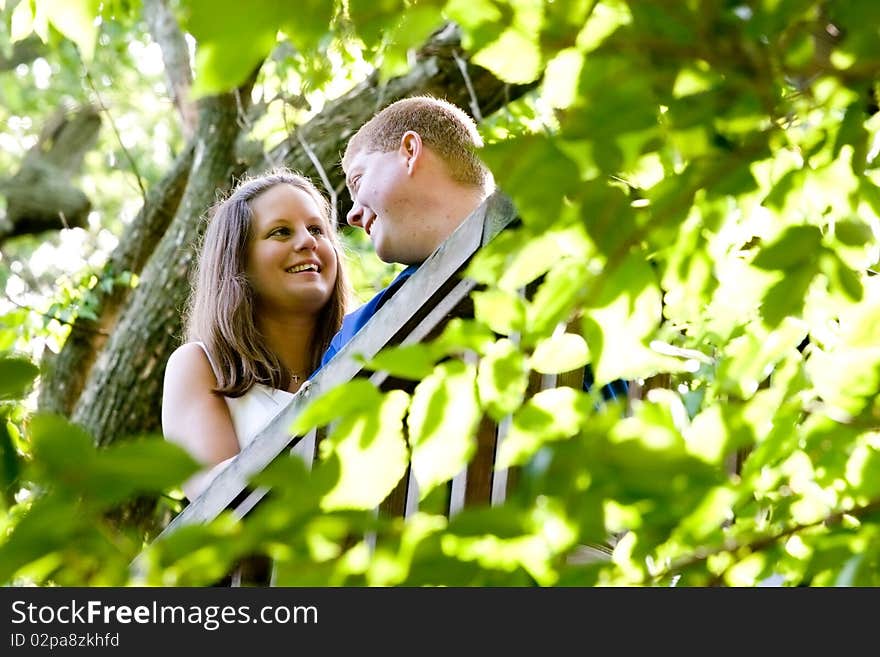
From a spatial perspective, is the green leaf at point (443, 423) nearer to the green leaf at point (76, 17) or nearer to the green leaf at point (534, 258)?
the green leaf at point (534, 258)

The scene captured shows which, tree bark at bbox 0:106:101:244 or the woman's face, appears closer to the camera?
the woman's face

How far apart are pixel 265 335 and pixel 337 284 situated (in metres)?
0.25

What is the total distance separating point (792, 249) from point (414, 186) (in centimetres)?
166

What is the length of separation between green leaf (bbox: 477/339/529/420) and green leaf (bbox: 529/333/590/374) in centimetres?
7

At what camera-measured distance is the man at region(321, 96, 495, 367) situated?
103 inches

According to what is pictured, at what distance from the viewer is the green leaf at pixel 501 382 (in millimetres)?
1005

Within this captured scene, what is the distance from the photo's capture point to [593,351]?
3.36 ft

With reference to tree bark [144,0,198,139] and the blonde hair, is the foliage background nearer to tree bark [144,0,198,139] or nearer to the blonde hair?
the blonde hair

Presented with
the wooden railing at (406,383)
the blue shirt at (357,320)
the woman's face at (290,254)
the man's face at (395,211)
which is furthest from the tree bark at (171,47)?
the wooden railing at (406,383)

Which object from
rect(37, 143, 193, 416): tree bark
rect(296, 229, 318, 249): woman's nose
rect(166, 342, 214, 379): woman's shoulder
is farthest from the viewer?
rect(37, 143, 193, 416): tree bark

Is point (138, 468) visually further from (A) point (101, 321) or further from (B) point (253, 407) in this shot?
(A) point (101, 321)

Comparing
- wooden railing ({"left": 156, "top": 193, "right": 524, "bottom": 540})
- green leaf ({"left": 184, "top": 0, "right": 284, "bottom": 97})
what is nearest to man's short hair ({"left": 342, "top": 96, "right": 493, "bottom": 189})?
wooden railing ({"left": 156, "top": 193, "right": 524, "bottom": 540})

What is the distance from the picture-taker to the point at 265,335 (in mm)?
3271

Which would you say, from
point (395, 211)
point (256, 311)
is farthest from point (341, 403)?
point (256, 311)
